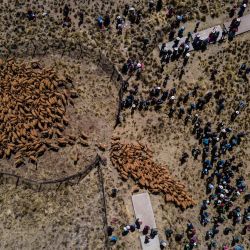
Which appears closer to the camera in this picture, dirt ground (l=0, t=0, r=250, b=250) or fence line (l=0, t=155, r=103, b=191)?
dirt ground (l=0, t=0, r=250, b=250)

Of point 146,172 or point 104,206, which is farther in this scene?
point 146,172

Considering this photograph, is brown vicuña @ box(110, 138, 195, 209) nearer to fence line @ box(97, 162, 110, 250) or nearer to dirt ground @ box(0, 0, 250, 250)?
dirt ground @ box(0, 0, 250, 250)

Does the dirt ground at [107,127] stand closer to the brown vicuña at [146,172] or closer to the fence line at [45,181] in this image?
the fence line at [45,181]

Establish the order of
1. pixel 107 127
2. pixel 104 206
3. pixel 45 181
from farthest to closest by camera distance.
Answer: pixel 107 127
pixel 45 181
pixel 104 206

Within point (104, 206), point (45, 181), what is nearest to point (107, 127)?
point (104, 206)

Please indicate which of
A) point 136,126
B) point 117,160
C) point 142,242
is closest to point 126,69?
point 136,126

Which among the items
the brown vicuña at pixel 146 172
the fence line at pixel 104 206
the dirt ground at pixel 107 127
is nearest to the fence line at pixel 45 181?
the dirt ground at pixel 107 127

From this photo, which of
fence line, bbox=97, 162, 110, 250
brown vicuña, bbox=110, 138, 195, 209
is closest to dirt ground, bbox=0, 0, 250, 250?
fence line, bbox=97, 162, 110, 250

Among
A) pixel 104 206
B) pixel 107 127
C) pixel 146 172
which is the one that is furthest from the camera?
pixel 107 127

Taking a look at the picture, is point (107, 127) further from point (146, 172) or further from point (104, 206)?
point (104, 206)
